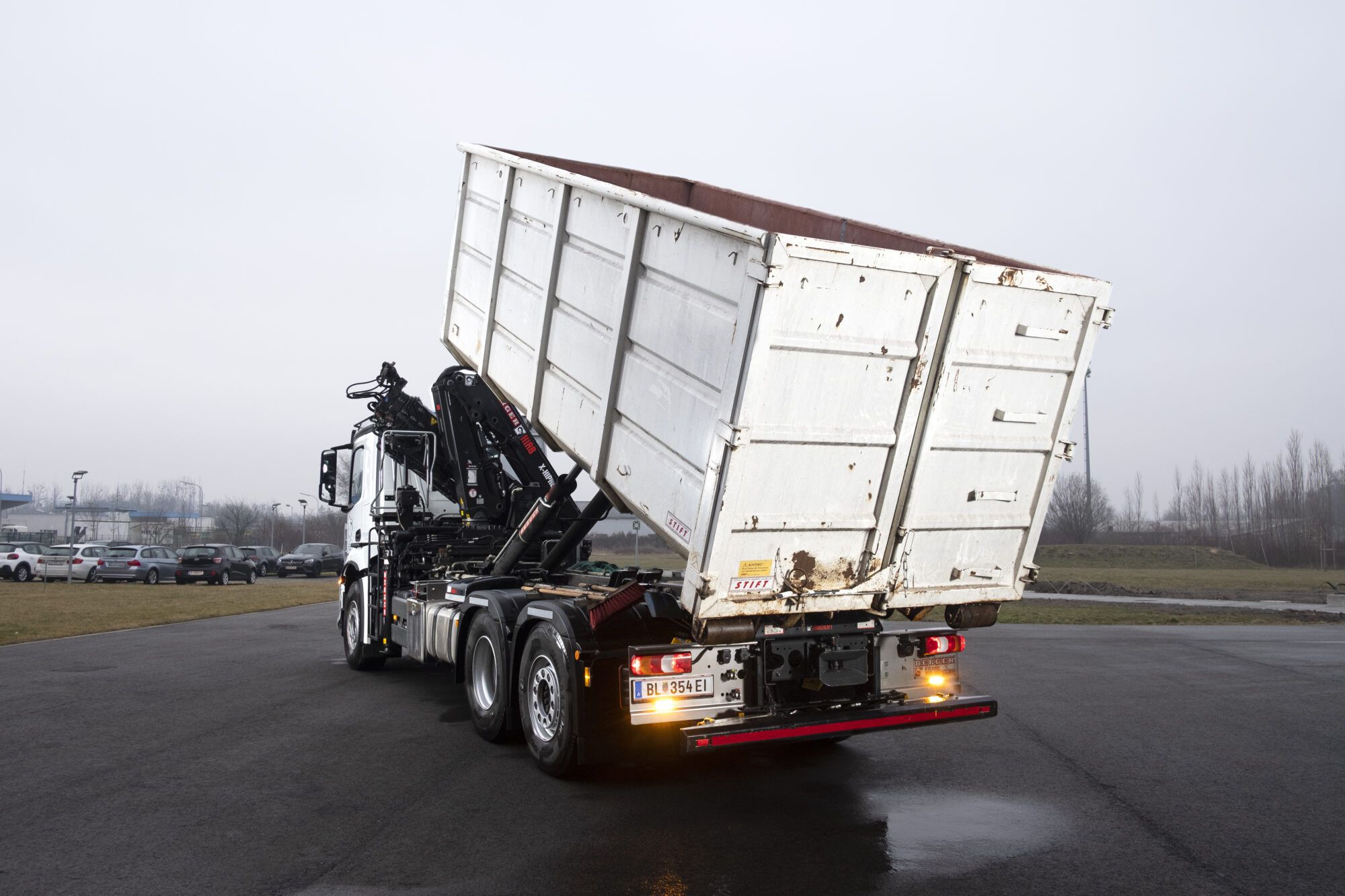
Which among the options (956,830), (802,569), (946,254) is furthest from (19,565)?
(946,254)

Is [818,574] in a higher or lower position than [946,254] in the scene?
lower

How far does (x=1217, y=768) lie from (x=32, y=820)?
746 cm

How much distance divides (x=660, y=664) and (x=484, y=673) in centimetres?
268

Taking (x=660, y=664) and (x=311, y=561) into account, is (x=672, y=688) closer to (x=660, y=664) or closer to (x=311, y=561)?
(x=660, y=664)

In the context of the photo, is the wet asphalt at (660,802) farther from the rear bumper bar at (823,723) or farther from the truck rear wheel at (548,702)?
the rear bumper bar at (823,723)

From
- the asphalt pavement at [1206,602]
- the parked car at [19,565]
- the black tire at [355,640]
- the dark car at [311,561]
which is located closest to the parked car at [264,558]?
the dark car at [311,561]

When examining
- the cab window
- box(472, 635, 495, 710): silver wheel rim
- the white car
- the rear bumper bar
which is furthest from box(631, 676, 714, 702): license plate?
the white car

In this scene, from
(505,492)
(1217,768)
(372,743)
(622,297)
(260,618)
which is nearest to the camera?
(622,297)

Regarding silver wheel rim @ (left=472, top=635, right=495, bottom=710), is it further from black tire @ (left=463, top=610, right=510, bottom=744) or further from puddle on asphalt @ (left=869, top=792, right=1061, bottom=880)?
puddle on asphalt @ (left=869, top=792, right=1061, bottom=880)

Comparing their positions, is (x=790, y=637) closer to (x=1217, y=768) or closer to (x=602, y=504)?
(x=602, y=504)

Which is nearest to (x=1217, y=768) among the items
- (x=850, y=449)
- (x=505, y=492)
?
(x=850, y=449)

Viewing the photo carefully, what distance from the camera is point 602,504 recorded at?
8.28m

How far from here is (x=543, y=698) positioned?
705 centimetres

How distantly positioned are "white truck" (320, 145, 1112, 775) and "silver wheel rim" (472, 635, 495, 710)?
0.07 feet
